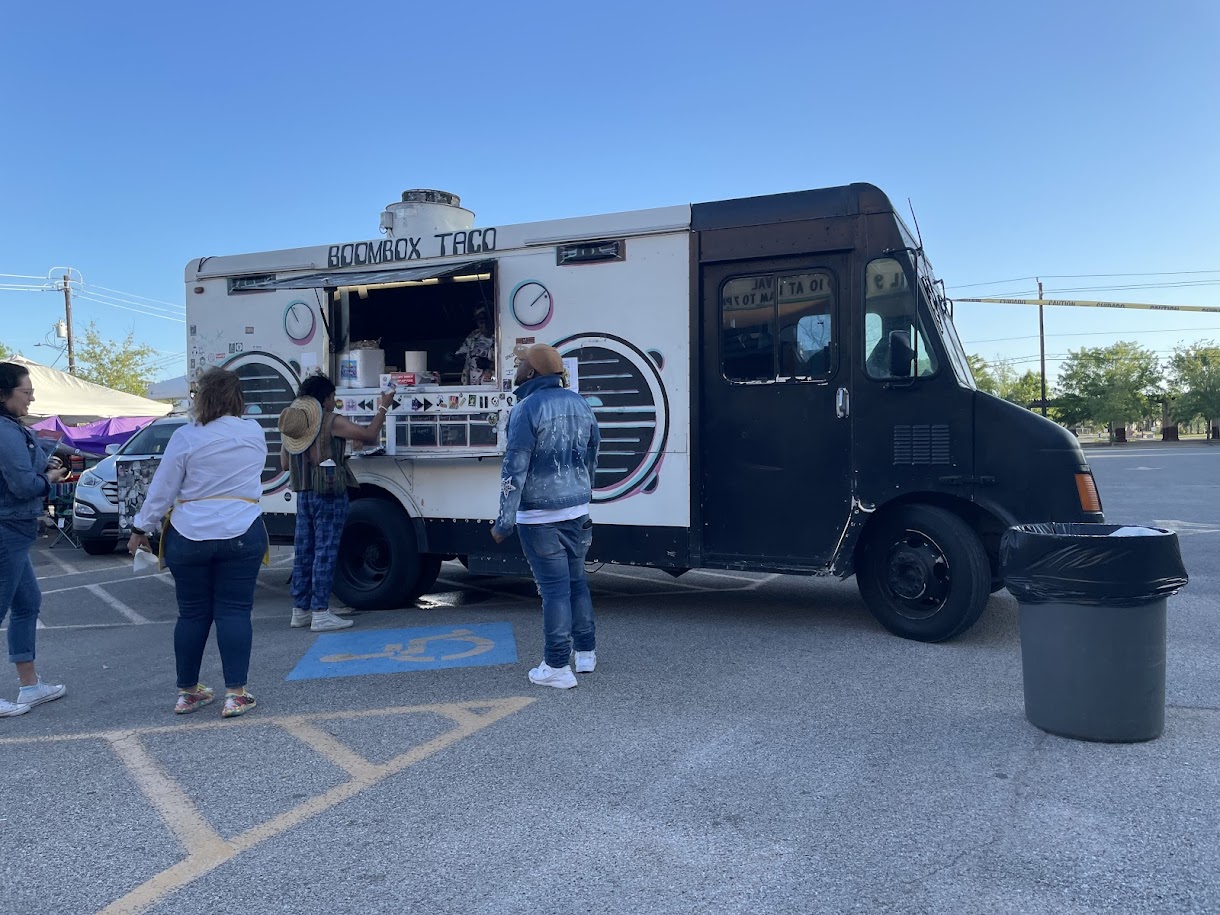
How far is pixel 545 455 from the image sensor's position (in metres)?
5.11

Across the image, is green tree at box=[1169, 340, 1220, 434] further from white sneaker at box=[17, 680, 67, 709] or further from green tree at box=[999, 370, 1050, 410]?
white sneaker at box=[17, 680, 67, 709]

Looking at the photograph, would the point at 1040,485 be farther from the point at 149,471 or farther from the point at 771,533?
the point at 149,471

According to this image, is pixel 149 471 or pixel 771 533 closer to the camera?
pixel 771 533

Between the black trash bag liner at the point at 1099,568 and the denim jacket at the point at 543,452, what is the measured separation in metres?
2.31

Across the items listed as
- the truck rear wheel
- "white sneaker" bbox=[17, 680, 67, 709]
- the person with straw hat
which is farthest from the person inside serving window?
"white sneaker" bbox=[17, 680, 67, 709]

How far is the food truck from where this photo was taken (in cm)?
591

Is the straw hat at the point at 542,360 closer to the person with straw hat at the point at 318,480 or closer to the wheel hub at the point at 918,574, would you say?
the person with straw hat at the point at 318,480

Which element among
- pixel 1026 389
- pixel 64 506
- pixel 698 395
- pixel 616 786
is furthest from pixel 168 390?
pixel 1026 389

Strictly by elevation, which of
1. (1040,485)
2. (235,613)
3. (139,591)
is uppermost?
(1040,485)

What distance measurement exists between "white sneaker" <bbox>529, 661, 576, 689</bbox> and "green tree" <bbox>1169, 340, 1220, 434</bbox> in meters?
67.1

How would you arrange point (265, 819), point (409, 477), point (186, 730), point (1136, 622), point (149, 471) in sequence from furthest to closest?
point (149, 471) < point (409, 477) < point (186, 730) < point (1136, 622) < point (265, 819)

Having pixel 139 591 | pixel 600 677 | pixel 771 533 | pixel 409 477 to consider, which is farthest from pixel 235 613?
pixel 139 591

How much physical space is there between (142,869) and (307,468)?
3.93m

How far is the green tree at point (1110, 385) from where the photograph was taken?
62281 millimetres
